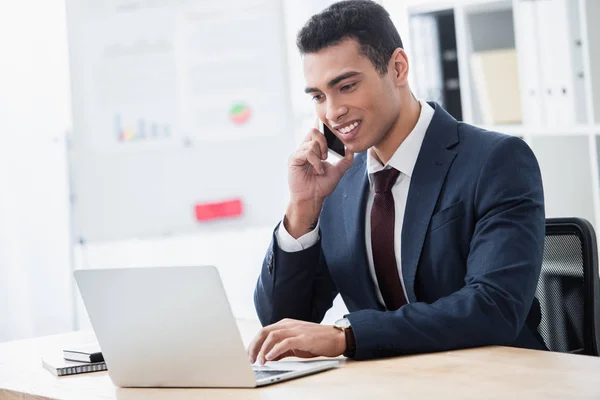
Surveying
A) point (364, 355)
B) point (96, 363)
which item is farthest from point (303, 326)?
point (96, 363)

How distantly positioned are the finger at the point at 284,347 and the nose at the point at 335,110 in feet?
1.95

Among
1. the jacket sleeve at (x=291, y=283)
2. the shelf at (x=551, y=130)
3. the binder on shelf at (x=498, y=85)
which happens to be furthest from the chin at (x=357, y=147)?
the binder on shelf at (x=498, y=85)

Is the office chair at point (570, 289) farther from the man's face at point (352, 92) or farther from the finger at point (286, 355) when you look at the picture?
the finger at point (286, 355)

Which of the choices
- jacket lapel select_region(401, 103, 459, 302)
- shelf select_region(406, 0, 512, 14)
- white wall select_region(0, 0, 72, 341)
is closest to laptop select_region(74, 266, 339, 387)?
jacket lapel select_region(401, 103, 459, 302)

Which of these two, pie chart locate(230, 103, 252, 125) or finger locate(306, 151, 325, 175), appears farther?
pie chart locate(230, 103, 252, 125)

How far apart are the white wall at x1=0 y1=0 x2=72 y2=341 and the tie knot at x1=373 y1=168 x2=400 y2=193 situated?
2.05 meters

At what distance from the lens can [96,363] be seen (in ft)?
5.72

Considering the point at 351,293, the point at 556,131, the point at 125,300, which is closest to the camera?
the point at 125,300

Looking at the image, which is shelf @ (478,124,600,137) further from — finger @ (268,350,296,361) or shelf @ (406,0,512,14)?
finger @ (268,350,296,361)

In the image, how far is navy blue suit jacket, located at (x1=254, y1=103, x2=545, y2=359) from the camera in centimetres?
159

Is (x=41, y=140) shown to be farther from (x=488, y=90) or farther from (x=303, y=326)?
(x=303, y=326)

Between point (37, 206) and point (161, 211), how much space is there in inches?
20.1

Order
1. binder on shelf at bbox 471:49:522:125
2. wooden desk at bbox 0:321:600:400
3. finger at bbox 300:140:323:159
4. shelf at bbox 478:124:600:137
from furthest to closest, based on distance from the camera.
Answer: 1. binder on shelf at bbox 471:49:522:125
2. shelf at bbox 478:124:600:137
3. finger at bbox 300:140:323:159
4. wooden desk at bbox 0:321:600:400

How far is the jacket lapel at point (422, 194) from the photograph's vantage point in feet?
6.02
